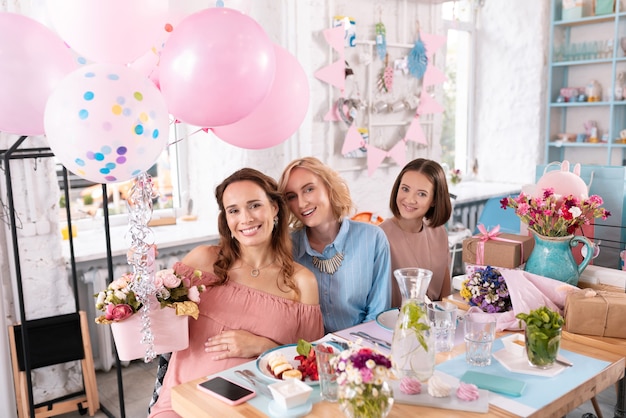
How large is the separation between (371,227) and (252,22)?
947mm

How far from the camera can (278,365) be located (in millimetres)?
1485

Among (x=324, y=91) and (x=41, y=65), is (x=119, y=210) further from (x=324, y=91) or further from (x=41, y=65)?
(x=41, y=65)

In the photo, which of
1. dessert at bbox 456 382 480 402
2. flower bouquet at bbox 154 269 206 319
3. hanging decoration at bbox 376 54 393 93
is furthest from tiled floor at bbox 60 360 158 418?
hanging decoration at bbox 376 54 393 93

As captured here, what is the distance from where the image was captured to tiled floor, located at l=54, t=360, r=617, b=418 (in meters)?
2.67

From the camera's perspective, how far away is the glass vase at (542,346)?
1.51 meters

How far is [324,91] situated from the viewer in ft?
11.8

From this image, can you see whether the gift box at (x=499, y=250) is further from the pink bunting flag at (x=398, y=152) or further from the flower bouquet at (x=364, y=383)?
the pink bunting flag at (x=398, y=152)

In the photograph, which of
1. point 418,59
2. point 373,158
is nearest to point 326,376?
point 373,158

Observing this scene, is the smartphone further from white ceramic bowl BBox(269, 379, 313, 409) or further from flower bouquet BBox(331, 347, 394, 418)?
flower bouquet BBox(331, 347, 394, 418)

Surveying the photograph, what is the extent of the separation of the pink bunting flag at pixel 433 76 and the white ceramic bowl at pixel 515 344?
9.13ft

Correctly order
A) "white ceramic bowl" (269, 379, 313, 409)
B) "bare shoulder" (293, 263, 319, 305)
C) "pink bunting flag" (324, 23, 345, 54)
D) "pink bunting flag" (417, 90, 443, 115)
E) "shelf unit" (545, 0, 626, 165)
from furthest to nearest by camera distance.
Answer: "shelf unit" (545, 0, 626, 165) < "pink bunting flag" (417, 90, 443, 115) < "pink bunting flag" (324, 23, 345, 54) < "bare shoulder" (293, 263, 319, 305) < "white ceramic bowl" (269, 379, 313, 409)

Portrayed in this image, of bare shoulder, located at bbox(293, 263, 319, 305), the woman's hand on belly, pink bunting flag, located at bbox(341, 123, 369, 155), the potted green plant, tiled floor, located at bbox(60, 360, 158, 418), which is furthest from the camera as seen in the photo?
pink bunting flag, located at bbox(341, 123, 369, 155)

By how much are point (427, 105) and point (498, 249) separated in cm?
226

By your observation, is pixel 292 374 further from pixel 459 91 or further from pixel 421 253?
pixel 459 91
